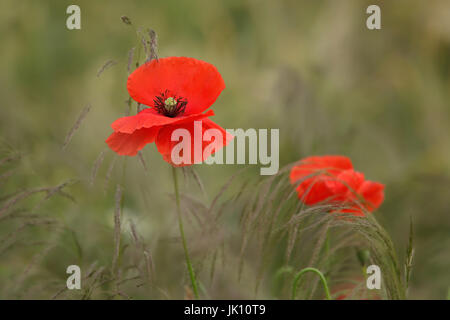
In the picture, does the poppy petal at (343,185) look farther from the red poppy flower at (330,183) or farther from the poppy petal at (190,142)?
the poppy petal at (190,142)

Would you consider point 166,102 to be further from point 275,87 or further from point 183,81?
point 275,87

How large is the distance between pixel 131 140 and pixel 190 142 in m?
0.04

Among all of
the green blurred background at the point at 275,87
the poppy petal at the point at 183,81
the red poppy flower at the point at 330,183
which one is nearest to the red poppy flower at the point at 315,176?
the red poppy flower at the point at 330,183

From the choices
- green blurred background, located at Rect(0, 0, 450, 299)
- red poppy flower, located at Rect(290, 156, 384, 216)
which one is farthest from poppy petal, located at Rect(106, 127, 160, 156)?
green blurred background, located at Rect(0, 0, 450, 299)

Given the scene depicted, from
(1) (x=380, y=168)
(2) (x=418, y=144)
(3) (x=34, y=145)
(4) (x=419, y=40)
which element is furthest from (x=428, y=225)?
(3) (x=34, y=145)

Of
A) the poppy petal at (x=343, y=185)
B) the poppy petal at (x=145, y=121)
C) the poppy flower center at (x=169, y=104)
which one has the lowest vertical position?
the poppy petal at (x=343, y=185)

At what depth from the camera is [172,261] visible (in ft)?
2.53

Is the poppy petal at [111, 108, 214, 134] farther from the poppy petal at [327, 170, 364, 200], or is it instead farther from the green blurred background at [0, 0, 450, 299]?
the green blurred background at [0, 0, 450, 299]

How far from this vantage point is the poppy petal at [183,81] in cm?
47

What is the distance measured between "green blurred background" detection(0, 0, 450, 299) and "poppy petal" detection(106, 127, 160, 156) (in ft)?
1.25

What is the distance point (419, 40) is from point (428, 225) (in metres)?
0.41

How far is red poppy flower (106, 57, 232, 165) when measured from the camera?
0.45 meters

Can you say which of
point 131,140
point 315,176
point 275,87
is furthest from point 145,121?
point 275,87
